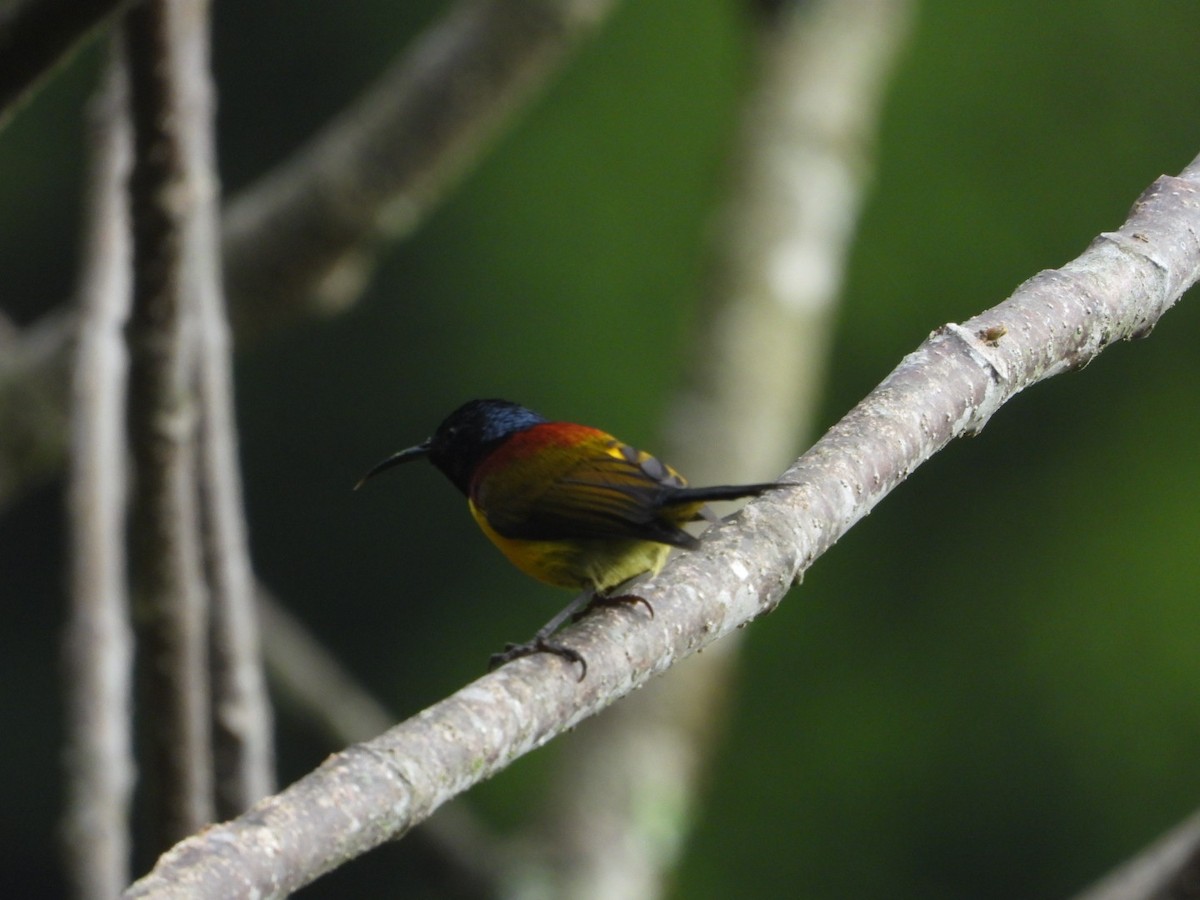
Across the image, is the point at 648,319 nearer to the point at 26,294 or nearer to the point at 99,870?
the point at 26,294

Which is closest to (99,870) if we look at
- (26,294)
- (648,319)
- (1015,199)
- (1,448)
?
(1,448)

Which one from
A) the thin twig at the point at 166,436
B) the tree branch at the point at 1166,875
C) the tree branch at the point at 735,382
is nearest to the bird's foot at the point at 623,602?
the tree branch at the point at 1166,875

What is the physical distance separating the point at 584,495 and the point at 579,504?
0.01m

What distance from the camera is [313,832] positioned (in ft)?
2.70

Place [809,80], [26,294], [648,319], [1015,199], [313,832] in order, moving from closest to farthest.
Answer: [313,832] → [809,80] → [1015,199] → [648,319] → [26,294]

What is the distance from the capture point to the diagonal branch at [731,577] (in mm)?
822

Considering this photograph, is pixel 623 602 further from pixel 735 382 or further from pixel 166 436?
pixel 735 382

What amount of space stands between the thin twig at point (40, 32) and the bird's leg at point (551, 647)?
509mm

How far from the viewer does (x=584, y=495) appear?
171 cm

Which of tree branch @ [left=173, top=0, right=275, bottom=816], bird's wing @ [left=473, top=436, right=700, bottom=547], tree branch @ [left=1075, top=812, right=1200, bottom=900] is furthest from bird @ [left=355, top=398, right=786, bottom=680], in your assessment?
tree branch @ [left=1075, top=812, right=1200, bottom=900]

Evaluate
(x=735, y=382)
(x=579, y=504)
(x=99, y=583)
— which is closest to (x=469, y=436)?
(x=579, y=504)

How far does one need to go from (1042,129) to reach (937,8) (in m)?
0.59

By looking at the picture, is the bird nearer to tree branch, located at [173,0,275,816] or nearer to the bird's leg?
the bird's leg

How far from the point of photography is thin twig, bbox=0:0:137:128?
0.98 m
